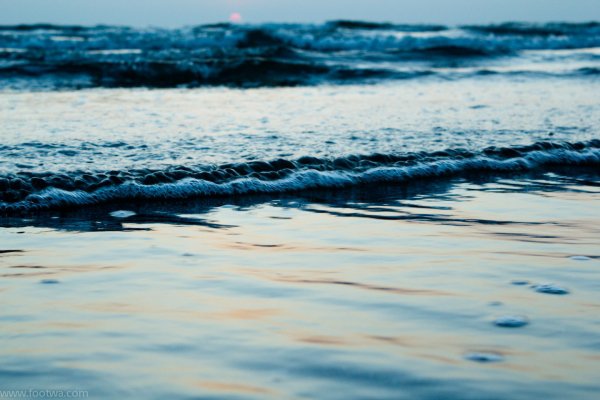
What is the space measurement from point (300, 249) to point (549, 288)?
1.15 metres

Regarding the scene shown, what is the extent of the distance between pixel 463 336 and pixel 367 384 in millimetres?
499

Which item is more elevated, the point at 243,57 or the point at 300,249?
the point at 243,57

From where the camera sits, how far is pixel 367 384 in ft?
7.41

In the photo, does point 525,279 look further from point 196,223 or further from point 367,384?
point 196,223

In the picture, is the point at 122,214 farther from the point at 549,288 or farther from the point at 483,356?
the point at 483,356

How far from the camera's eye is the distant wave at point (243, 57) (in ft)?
44.0

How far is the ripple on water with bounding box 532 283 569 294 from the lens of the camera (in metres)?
3.09

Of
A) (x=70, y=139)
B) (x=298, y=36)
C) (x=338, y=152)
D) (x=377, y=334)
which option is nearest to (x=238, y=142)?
(x=338, y=152)

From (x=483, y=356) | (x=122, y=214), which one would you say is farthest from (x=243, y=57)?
(x=483, y=356)

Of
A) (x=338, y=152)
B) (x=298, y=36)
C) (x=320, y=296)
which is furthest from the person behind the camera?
(x=298, y=36)

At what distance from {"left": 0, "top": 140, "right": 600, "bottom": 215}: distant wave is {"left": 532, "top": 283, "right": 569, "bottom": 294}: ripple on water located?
7.62ft

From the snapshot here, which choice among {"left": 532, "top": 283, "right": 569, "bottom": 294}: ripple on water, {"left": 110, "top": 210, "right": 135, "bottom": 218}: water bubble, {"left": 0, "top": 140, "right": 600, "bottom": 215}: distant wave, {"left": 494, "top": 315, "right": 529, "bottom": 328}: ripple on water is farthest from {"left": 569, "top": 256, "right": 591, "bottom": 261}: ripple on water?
{"left": 110, "top": 210, "right": 135, "bottom": 218}: water bubble

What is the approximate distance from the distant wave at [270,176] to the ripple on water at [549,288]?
7.62 feet

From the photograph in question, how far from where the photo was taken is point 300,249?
373cm
